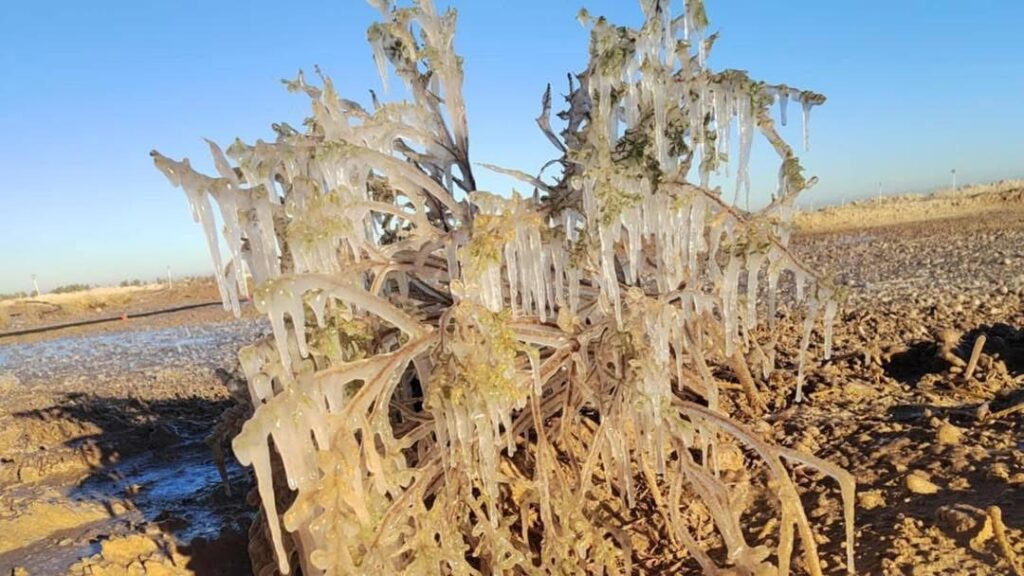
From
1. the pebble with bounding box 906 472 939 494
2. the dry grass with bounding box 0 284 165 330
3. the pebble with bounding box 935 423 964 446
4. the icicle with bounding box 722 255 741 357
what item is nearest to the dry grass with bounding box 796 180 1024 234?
the pebble with bounding box 935 423 964 446

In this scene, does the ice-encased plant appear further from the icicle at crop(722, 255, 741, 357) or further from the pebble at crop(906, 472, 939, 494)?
the pebble at crop(906, 472, 939, 494)

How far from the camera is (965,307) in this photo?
6.88 metres

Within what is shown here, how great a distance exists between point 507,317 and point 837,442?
2.33 metres

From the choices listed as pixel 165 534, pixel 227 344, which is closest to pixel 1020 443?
pixel 165 534

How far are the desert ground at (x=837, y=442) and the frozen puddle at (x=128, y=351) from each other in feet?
1.06

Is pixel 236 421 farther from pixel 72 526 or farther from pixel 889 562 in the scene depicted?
pixel 889 562

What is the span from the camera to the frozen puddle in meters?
12.3

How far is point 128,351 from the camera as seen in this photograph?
1451 cm

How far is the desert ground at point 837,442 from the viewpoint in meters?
3.24

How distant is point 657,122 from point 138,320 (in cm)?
2153

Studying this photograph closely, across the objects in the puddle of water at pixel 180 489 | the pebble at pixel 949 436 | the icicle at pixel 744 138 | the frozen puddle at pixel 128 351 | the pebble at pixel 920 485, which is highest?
the icicle at pixel 744 138

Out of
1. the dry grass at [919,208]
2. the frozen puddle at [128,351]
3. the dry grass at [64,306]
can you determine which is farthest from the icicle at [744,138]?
the dry grass at [64,306]

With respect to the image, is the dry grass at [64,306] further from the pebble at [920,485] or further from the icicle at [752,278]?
the pebble at [920,485]

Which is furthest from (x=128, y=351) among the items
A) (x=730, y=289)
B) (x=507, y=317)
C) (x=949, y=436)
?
(x=949, y=436)
